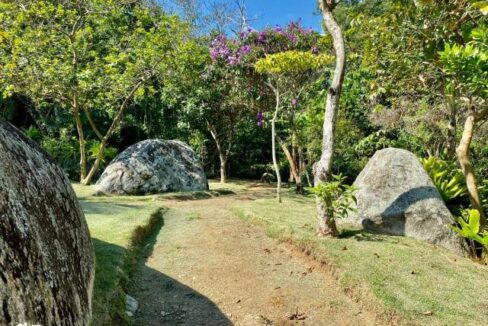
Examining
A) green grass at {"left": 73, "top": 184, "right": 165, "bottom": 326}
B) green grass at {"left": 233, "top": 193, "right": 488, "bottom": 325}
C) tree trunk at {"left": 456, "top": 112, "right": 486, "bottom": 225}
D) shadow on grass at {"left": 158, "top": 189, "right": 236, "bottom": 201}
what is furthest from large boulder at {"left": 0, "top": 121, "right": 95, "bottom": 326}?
shadow on grass at {"left": 158, "top": 189, "right": 236, "bottom": 201}

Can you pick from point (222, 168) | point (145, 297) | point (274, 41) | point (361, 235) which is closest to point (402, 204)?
point (361, 235)

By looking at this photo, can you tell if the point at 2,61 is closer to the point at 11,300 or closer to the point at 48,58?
the point at 48,58

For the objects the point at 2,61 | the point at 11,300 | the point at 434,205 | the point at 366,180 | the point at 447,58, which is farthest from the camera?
the point at 2,61

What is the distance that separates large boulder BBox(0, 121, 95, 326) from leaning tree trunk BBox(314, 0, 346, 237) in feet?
13.8

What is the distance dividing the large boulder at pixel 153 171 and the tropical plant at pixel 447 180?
824cm

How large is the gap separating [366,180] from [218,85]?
35.4 ft

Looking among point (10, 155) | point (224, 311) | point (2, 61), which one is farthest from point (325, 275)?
point (2, 61)

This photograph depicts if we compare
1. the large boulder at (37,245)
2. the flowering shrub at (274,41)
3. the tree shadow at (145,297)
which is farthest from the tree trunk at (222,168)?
the large boulder at (37,245)

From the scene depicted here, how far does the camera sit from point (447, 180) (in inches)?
349

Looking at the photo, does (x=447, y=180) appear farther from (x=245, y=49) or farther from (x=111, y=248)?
(x=245, y=49)

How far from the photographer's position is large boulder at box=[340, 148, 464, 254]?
24.5 feet

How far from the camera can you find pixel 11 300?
2.04 meters

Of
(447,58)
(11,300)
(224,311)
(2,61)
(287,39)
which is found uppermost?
(287,39)

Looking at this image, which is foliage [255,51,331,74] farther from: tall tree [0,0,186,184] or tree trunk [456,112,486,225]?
tree trunk [456,112,486,225]
